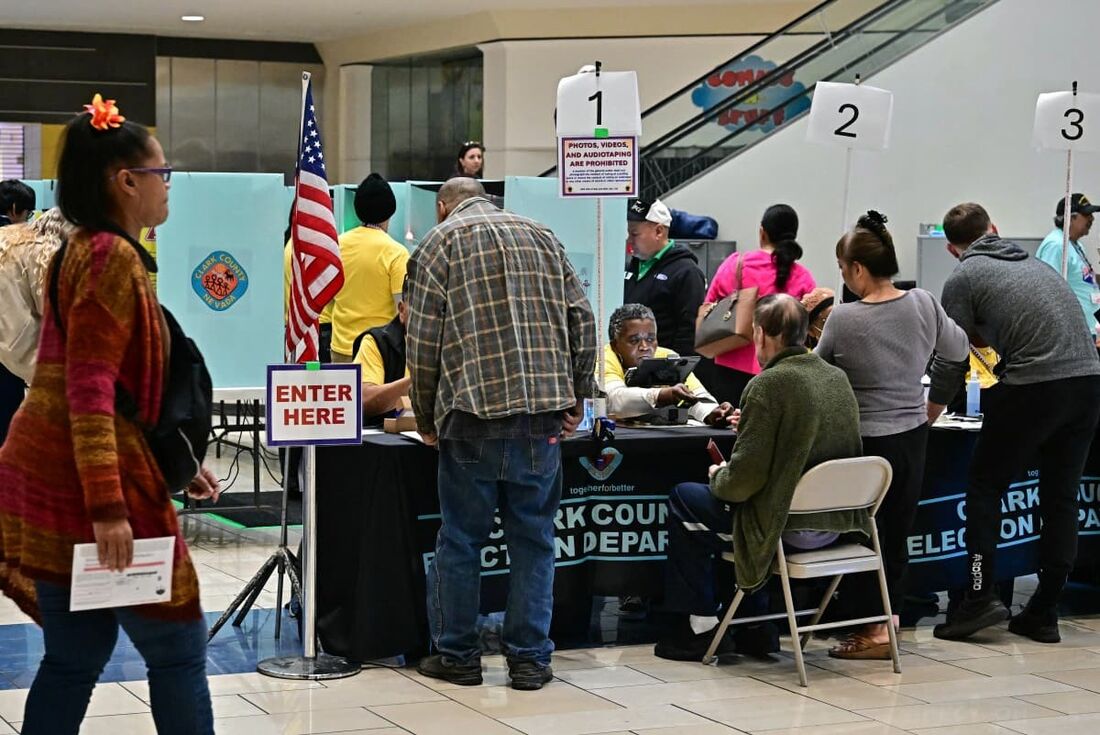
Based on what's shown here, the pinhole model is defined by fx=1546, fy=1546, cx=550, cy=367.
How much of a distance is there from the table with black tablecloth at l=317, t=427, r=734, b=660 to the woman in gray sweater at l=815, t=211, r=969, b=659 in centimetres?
53

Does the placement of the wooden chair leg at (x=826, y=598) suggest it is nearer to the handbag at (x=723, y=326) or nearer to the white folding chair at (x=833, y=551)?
the white folding chair at (x=833, y=551)

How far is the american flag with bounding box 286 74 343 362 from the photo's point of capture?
4555mm

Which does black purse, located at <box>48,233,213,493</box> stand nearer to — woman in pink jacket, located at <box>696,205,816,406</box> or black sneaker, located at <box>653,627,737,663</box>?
black sneaker, located at <box>653,627,737,663</box>

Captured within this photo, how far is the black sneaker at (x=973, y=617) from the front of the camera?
17.1 feet

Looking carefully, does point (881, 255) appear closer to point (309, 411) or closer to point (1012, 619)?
point (1012, 619)

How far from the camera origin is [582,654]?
16.3ft

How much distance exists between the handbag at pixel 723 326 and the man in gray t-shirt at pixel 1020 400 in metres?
A: 1.00

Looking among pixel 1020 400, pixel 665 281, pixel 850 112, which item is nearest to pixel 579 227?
pixel 665 281

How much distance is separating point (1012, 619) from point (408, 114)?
49.7 feet

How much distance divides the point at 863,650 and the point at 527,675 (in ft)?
3.77

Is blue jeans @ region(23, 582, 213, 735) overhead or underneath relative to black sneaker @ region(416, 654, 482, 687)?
overhead

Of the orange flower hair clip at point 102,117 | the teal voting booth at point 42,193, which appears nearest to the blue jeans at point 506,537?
the orange flower hair clip at point 102,117

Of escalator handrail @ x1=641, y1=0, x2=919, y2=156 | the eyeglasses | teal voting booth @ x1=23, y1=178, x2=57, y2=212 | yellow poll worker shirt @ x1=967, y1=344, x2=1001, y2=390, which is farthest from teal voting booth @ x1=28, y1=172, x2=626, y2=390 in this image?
escalator handrail @ x1=641, y1=0, x2=919, y2=156

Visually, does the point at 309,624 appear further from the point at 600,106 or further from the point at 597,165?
the point at 600,106
